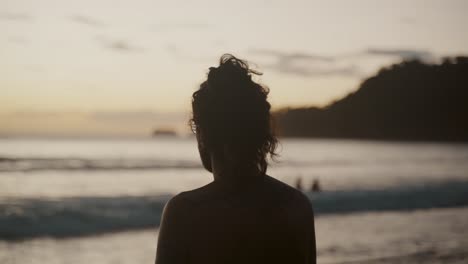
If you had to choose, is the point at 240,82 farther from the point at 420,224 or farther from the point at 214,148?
the point at 420,224

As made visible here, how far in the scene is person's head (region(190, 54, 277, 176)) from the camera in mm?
1882

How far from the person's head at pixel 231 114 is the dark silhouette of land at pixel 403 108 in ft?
442

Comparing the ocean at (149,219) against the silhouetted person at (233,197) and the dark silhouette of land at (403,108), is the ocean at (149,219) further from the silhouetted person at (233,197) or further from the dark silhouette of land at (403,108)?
the dark silhouette of land at (403,108)

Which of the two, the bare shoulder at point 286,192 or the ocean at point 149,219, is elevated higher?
the bare shoulder at point 286,192

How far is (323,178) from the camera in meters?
36.3

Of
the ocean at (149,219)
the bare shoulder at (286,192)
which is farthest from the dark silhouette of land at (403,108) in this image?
the bare shoulder at (286,192)

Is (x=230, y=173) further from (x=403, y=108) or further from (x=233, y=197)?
(x=403, y=108)

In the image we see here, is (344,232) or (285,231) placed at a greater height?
(285,231)

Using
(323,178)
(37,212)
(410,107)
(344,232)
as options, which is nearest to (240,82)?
(344,232)

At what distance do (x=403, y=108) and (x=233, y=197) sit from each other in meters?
154

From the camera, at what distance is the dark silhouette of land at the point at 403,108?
140125 mm

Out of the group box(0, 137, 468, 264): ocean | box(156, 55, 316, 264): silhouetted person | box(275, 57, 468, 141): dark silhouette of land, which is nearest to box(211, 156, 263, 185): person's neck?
box(156, 55, 316, 264): silhouetted person

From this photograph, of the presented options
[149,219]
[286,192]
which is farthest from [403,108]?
[286,192]

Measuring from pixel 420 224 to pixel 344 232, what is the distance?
290 cm
